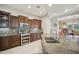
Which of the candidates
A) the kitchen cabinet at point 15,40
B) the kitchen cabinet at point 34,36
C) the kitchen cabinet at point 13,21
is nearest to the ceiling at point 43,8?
the kitchen cabinet at point 13,21

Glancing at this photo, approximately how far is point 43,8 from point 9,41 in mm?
1130

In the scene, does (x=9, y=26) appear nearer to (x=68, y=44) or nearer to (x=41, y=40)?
(x=41, y=40)

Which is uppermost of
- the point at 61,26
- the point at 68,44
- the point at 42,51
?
the point at 61,26

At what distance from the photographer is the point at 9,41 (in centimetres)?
243

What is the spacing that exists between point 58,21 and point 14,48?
1.22m

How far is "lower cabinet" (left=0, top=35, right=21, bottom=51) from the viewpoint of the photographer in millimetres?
2352

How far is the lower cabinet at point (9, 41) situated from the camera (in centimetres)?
235

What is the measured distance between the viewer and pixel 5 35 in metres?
2.37

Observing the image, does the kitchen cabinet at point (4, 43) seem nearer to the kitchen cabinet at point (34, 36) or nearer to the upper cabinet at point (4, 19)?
the upper cabinet at point (4, 19)

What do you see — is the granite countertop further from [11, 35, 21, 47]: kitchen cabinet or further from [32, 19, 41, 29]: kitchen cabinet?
[11, 35, 21, 47]: kitchen cabinet

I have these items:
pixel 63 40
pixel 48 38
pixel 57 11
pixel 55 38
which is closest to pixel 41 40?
pixel 48 38

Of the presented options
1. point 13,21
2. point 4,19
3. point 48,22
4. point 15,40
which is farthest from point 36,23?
point 4,19

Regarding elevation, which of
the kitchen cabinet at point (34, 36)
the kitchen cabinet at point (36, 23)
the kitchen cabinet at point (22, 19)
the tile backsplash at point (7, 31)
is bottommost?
the kitchen cabinet at point (34, 36)

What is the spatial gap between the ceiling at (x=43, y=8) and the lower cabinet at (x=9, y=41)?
2.27 feet
